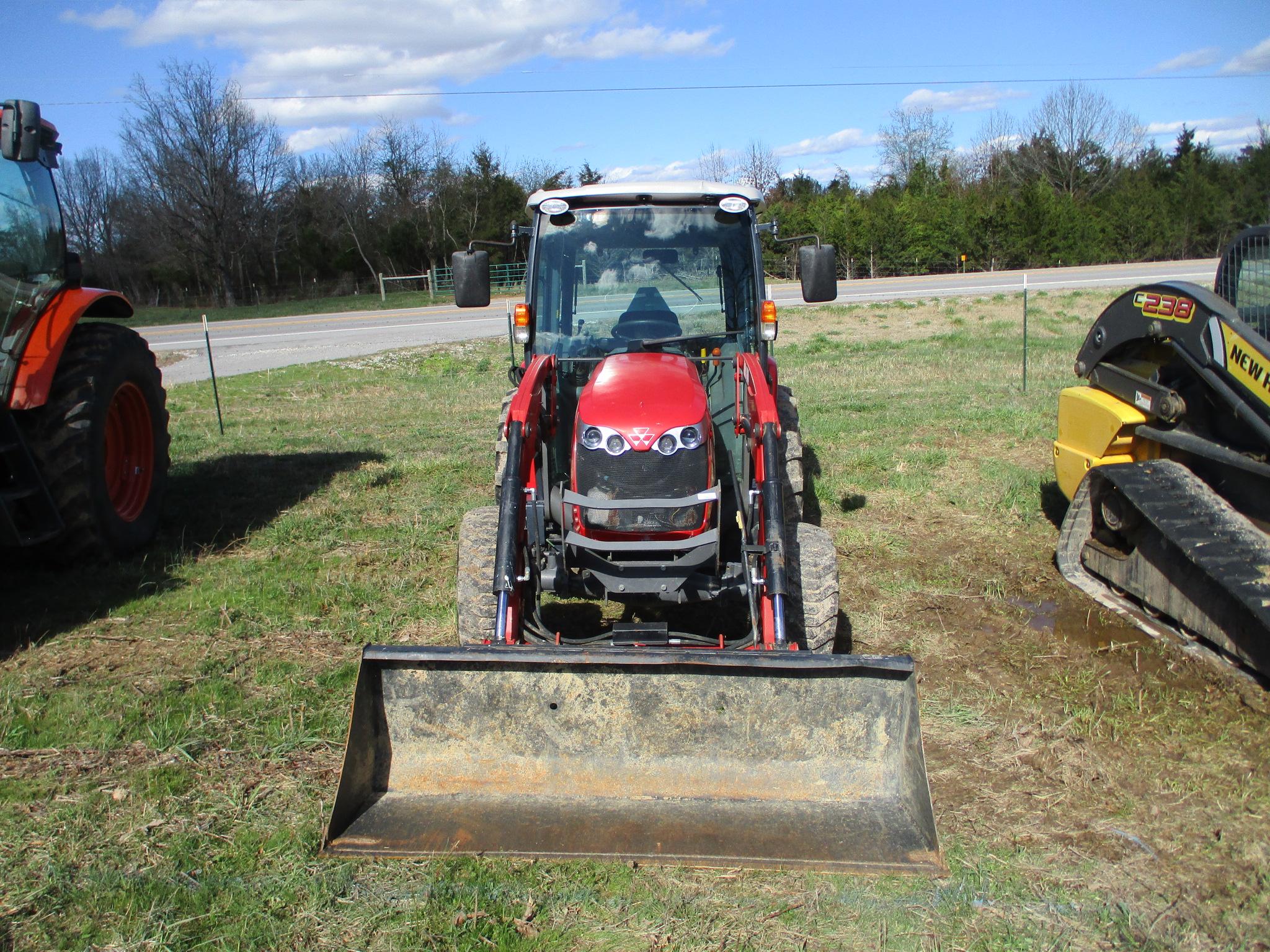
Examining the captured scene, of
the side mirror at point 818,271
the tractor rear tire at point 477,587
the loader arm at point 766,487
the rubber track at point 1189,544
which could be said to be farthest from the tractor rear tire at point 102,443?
the rubber track at point 1189,544

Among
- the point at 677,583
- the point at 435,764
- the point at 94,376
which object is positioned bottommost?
the point at 435,764

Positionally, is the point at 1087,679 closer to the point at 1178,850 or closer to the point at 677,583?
the point at 1178,850

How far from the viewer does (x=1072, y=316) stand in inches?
733

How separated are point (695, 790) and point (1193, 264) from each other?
35340 millimetres

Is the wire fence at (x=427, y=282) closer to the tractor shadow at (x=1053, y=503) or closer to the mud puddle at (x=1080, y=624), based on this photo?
the tractor shadow at (x=1053, y=503)

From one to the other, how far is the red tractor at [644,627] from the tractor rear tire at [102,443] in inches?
88.9

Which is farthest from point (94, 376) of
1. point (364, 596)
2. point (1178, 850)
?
point (1178, 850)

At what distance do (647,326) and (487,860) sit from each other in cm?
276

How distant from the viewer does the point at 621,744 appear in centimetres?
336

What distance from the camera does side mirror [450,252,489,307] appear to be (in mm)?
5168

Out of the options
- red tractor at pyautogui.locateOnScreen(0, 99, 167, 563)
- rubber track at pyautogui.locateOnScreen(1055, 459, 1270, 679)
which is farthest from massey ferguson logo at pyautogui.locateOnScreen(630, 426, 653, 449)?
red tractor at pyautogui.locateOnScreen(0, 99, 167, 563)

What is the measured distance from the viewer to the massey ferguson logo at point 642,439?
3.90 m

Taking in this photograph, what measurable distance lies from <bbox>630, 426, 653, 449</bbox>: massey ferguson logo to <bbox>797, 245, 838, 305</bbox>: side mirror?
1.72m

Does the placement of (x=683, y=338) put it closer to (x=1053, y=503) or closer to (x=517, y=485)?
(x=517, y=485)
